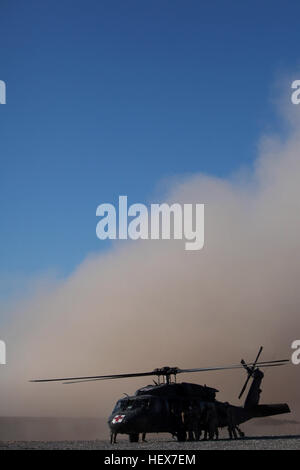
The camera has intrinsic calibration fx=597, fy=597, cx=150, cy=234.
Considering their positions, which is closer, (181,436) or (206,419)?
(181,436)

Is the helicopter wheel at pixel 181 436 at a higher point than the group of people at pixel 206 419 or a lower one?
lower

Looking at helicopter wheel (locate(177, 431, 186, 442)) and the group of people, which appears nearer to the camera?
helicopter wheel (locate(177, 431, 186, 442))

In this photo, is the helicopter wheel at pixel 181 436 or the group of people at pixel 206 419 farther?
the group of people at pixel 206 419

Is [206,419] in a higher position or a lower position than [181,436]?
higher

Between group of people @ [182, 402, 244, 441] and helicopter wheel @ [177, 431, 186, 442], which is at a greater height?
group of people @ [182, 402, 244, 441]
